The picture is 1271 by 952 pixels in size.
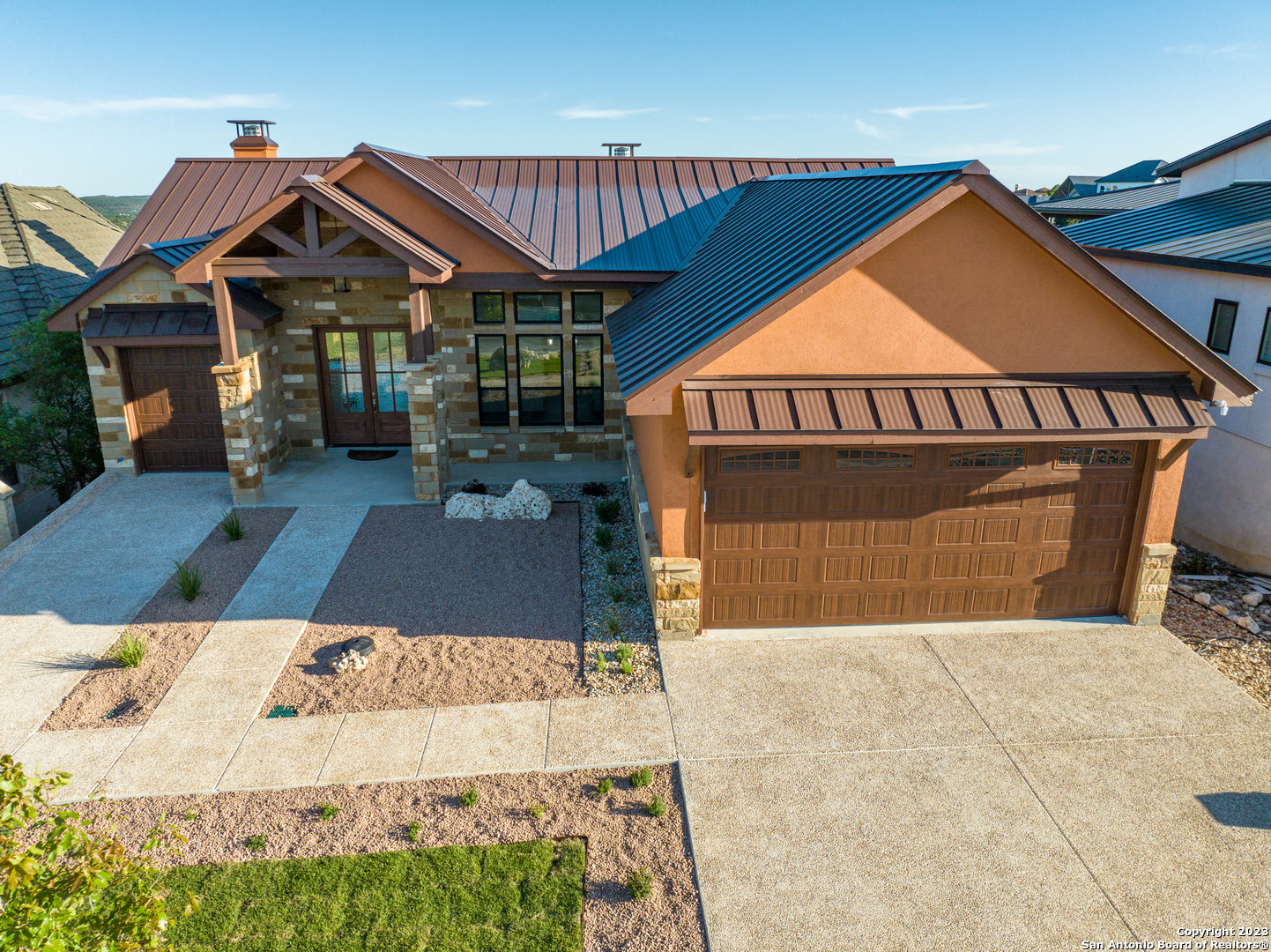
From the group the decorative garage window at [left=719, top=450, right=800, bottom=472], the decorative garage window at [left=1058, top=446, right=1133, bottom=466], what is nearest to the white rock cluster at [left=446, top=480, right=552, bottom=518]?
the decorative garage window at [left=719, top=450, right=800, bottom=472]

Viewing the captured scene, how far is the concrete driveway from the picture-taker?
21.2 ft

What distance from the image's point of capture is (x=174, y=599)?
11.3 metres

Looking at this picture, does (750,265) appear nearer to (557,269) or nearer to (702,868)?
(557,269)

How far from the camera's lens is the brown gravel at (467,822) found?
22.3 feet

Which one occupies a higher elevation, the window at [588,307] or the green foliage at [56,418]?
the window at [588,307]

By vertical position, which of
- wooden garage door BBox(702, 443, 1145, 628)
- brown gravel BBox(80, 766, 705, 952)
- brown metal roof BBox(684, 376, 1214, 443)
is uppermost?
brown metal roof BBox(684, 376, 1214, 443)

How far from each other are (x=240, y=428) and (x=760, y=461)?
8995mm

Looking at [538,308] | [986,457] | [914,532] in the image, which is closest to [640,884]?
[914,532]

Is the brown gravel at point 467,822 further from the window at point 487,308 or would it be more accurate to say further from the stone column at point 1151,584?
the window at point 487,308

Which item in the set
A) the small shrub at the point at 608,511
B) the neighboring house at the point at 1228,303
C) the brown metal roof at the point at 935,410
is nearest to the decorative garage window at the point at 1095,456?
the brown metal roof at the point at 935,410

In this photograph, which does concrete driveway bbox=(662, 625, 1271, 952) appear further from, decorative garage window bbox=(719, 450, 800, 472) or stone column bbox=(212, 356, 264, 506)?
stone column bbox=(212, 356, 264, 506)

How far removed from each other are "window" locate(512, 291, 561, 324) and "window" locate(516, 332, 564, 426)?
0.48ft

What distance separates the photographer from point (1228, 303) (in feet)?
42.8

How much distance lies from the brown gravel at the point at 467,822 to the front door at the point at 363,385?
9559 mm
